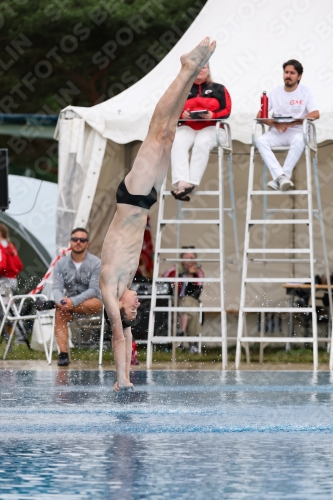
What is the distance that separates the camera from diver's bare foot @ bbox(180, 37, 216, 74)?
27.8 ft

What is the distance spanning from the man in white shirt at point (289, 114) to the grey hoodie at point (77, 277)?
2.19 m

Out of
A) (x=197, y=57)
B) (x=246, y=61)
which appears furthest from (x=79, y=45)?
(x=197, y=57)

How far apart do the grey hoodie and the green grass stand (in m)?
0.86

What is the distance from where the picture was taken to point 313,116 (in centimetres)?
1174

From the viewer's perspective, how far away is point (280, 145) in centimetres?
1206

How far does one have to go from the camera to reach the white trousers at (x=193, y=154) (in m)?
11.8

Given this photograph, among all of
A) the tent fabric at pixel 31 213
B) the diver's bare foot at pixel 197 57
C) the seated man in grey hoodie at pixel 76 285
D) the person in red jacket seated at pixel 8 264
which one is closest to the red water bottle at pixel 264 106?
the seated man in grey hoodie at pixel 76 285

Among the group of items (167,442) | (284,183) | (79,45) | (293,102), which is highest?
(79,45)

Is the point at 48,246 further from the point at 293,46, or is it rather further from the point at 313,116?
the point at 313,116

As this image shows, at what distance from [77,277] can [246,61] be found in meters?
3.38

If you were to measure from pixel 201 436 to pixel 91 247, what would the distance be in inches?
357

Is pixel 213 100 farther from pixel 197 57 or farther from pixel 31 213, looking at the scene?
pixel 31 213

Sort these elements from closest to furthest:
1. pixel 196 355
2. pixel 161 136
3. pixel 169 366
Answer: pixel 161 136
pixel 169 366
pixel 196 355

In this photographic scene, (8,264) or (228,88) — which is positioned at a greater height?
(228,88)
